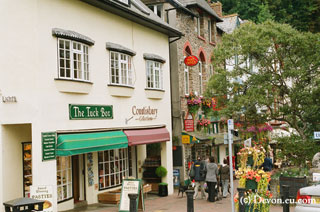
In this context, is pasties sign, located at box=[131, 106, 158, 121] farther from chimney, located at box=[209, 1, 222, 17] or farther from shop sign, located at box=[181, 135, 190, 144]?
chimney, located at box=[209, 1, 222, 17]

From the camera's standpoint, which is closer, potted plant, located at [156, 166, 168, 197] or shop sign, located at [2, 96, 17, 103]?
shop sign, located at [2, 96, 17, 103]

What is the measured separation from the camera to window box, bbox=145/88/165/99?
1661 cm

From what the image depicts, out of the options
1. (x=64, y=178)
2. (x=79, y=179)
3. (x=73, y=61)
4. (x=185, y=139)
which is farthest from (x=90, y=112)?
(x=185, y=139)

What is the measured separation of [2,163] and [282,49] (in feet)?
38.4

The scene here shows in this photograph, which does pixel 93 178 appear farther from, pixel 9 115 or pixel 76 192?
pixel 9 115

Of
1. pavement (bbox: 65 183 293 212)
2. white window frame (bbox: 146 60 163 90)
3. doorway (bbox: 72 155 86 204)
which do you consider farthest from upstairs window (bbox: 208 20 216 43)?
doorway (bbox: 72 155 86 204)

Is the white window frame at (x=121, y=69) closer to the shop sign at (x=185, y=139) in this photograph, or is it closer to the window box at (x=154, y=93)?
the window box at (x=154, y=93)

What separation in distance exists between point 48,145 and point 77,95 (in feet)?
6.46

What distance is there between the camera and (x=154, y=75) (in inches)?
679

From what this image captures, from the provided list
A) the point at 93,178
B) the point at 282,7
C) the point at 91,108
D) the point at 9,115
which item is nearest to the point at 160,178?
the point at 93,178

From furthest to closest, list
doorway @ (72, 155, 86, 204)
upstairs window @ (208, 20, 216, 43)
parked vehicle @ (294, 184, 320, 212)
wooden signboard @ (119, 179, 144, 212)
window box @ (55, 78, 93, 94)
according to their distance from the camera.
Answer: upstairs window @ (208, 20, 216, 43) → doorway @ (72, 155, 86, 204) → wooden signboard @ (119, 179, 144, 212) → window box @ (55, 78, 93, 94) → parked vehicle @ (294, 184, 320, 212)

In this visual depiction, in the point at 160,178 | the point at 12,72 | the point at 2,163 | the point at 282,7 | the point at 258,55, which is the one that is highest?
the point at 282,7

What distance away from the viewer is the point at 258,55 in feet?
57.0

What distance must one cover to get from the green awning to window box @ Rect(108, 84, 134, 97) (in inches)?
54.3
